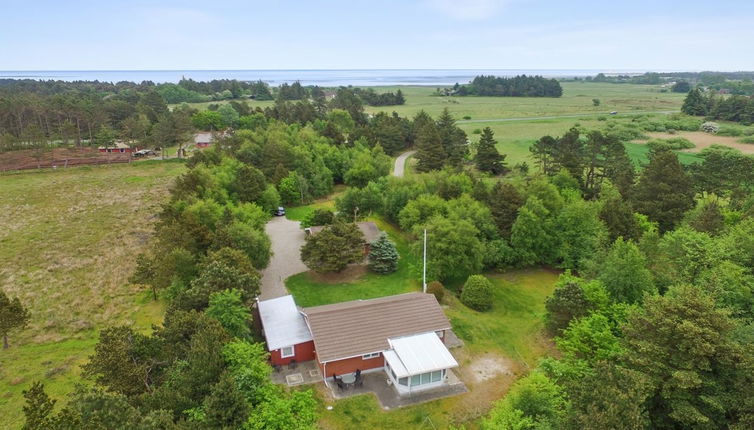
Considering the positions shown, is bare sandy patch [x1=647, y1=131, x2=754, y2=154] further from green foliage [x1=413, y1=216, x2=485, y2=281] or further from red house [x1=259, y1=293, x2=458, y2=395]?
red house [x1=259, y1=293, x2=458, y2=395]

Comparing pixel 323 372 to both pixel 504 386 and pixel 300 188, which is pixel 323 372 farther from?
pixel 300 188

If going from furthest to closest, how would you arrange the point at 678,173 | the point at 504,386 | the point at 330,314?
the point at 678,173 → the point at 330,314 → the point at 504,386

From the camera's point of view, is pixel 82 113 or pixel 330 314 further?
pixel 82 113

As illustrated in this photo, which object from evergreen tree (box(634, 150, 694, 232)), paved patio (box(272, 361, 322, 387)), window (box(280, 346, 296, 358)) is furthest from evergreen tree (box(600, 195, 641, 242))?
window (box(280, 346, 296, 358))

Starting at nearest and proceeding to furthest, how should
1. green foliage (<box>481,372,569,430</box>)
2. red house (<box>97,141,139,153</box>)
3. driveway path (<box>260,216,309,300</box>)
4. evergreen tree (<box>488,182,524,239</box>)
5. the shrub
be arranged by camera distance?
green foliage (<box>481,372,569,430</box>) < driveway path (<box>260,216,309,300</box>) < evergreen tree (<box>488,182,524,239</box>) < red house (<box>97,141,139,153</box>) < the shrub

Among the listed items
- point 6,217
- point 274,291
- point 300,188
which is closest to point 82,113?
point 6,217

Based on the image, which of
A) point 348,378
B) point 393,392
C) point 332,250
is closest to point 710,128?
point 332,250
